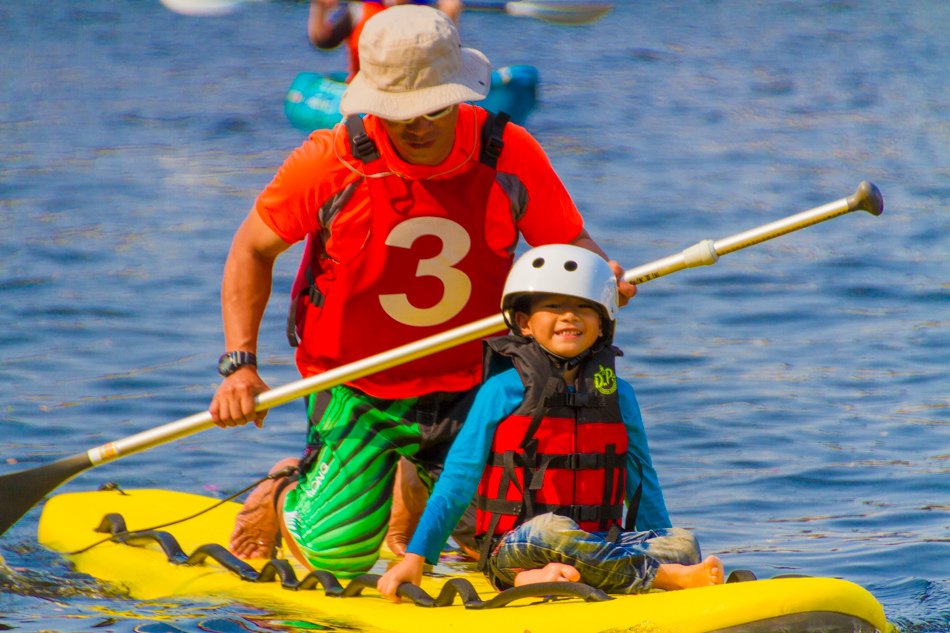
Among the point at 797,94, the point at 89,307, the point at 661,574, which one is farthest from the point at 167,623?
the point at 797,94

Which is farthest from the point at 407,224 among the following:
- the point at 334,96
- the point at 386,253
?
the point at 334,96

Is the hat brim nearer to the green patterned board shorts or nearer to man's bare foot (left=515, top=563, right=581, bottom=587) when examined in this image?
the green patterned board shorts

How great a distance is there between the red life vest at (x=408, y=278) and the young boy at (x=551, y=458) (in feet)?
1.09

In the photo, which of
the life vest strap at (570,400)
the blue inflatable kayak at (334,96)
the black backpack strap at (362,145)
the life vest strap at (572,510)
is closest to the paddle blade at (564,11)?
the blue inflatable kayak at (334,96)

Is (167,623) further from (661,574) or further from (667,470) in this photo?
(667,470)

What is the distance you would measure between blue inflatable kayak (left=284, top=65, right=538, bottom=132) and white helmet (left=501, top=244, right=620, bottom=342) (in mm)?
5790

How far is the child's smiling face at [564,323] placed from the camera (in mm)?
4121

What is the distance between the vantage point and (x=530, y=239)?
14.9ft

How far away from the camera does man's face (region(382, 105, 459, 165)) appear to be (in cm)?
422

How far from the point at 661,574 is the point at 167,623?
1.49m

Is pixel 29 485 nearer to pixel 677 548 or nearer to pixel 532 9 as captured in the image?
pixel 677 548

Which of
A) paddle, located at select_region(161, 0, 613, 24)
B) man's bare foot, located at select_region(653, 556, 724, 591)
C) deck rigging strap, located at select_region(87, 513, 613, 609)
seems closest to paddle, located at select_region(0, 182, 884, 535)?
deck rigging strap, located at select_region(87, 513, 613, 609)

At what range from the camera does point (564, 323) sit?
4117mm

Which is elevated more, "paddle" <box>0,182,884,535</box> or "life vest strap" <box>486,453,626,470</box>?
"paddle" <box>0,182,884,535</box>
